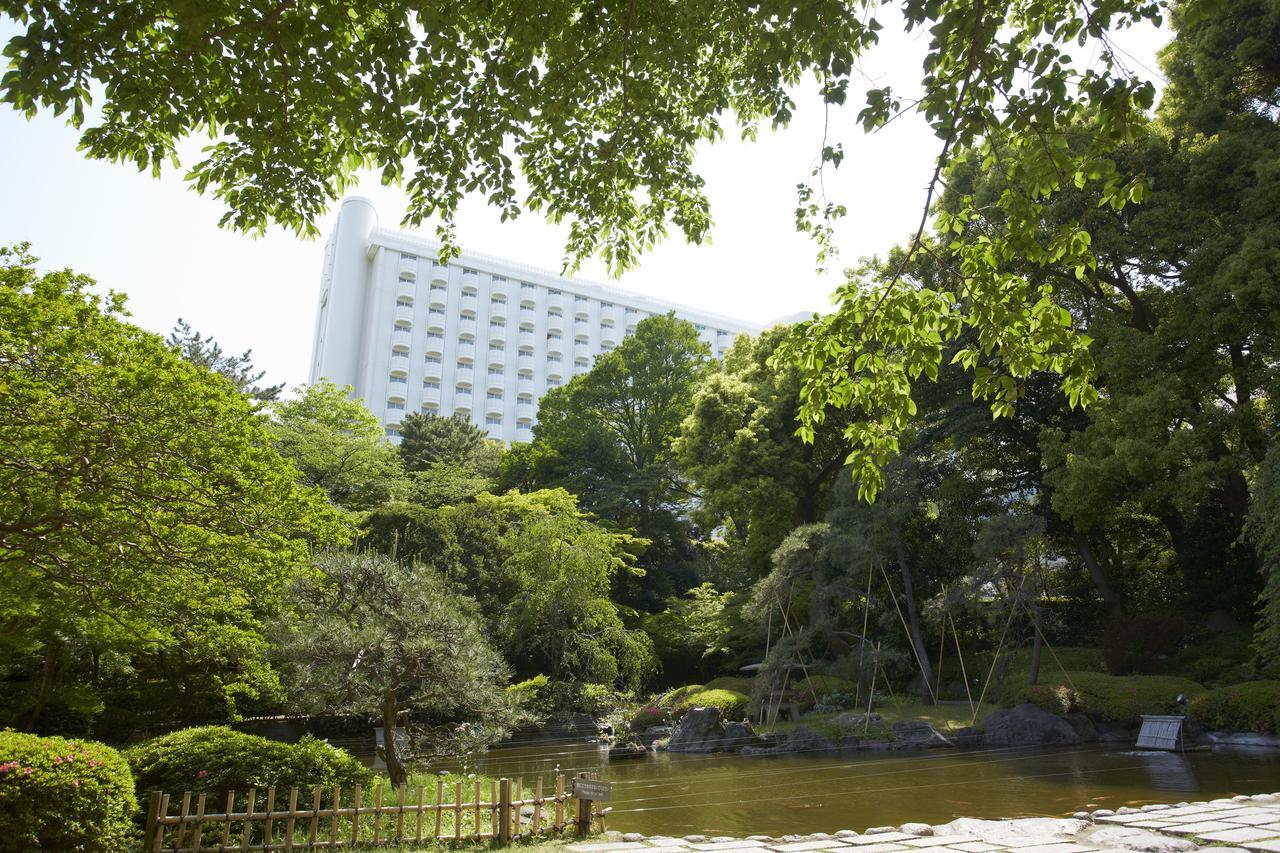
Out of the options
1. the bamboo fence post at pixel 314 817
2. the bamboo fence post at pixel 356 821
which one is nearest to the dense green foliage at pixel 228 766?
the bamboo fence post at pixel 356 821

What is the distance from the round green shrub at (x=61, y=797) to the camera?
15.5 feet

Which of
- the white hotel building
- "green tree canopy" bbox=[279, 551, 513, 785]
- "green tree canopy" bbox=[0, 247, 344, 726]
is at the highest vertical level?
the white hotel building

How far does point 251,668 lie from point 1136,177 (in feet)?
30.5

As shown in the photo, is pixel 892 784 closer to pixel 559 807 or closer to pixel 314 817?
pixel 559 807

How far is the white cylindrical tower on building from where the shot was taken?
48.4 metres

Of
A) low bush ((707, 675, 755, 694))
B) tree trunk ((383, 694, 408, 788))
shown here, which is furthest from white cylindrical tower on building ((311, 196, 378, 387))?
tree trunk ((383, 694, 408, 788))

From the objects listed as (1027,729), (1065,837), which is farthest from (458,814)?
(1027,729)

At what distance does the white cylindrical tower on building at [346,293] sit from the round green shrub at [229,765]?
4330 cm

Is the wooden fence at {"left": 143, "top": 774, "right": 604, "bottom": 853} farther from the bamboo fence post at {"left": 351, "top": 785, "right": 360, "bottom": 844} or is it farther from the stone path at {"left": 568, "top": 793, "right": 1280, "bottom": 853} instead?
the stone path at {"left": 568, "top": 793, "right": 1280, "bottom": 853}

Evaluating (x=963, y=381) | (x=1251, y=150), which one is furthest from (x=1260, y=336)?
(x=963, y=381)

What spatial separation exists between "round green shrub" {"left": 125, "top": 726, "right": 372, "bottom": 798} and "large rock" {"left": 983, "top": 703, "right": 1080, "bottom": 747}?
10.5 m

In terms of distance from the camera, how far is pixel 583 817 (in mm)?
6316

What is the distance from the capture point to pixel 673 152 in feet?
19.6

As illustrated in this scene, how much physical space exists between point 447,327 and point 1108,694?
44422 mm
